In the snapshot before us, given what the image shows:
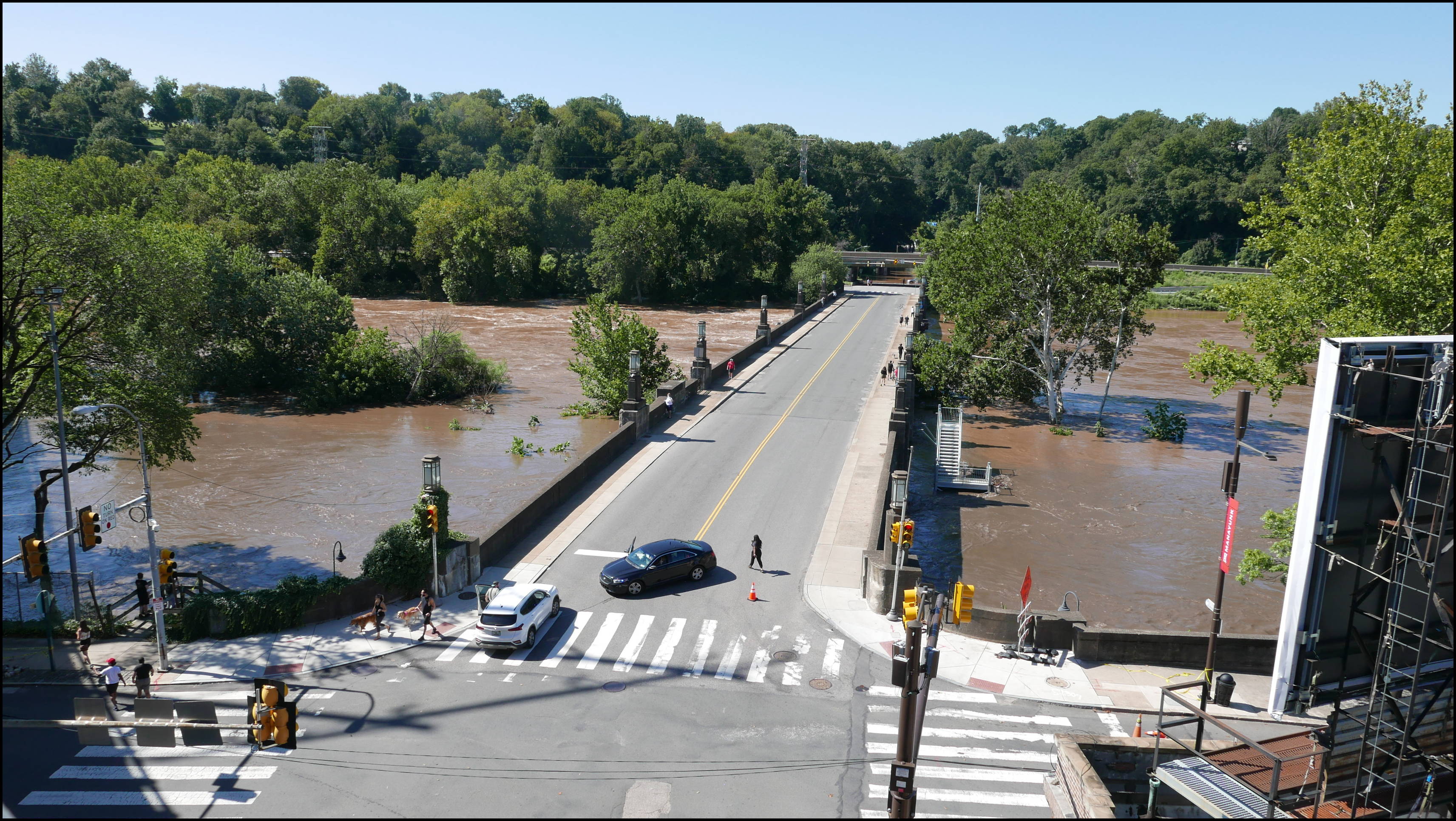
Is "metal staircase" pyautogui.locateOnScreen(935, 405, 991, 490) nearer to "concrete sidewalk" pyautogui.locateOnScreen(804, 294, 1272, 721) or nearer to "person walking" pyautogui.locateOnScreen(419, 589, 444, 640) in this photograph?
"concrete sidewalk" pyautogui.locateOnScreen(804, 294, 1272, 721)

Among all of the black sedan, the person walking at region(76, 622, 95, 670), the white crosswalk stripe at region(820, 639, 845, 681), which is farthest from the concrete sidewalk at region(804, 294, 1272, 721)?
the person walking at region(76, 622, 95, 670)

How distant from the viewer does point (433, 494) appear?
23.8 m

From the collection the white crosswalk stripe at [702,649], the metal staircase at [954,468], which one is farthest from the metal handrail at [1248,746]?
the metal staircase at [954,468]

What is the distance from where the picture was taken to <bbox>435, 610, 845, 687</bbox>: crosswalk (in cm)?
2019

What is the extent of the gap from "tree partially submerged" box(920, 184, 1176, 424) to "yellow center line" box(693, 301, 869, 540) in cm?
719

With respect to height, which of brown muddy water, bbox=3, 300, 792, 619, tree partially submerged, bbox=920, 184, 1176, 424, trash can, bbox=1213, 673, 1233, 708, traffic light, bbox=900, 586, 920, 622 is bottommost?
brown muddy water, bbox=3, 300, 792, 619

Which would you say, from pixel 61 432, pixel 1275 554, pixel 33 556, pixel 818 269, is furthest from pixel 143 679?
pixel 818 269

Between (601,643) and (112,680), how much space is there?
10148mm

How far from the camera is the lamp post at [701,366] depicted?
166ft

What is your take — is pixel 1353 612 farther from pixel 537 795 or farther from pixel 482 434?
pixel 482 434

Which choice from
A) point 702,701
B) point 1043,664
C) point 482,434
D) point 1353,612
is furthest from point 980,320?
point 1353,612

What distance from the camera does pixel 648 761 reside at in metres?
16.4

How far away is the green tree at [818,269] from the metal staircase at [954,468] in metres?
59.6

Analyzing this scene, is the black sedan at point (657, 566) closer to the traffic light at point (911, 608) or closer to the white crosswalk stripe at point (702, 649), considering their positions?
the white crosswalk stripe at point (702, 649)
